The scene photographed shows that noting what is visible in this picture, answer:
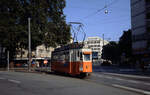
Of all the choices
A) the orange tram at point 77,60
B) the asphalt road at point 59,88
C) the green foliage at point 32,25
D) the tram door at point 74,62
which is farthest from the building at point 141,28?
the asphalt road at point 59,88

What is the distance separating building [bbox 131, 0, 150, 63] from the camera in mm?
53406

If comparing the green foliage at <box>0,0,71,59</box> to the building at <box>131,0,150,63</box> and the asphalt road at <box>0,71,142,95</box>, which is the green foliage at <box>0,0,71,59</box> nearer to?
the building at <box>131,0,150,63</box>

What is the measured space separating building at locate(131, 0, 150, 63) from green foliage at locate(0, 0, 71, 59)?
20427mm

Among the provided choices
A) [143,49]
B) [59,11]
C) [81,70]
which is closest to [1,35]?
[59,11]

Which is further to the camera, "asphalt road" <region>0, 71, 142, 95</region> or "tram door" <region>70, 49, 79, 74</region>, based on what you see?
"tram door" <region>70, 49, 79, 74</region>

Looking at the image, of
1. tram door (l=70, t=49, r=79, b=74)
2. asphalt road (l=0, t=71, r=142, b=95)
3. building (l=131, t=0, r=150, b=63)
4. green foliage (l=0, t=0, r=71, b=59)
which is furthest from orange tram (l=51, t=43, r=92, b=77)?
building (l=131, t=0, r=150, b=63)

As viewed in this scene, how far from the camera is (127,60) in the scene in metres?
78.1

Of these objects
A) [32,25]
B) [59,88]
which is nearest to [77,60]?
[59,88]

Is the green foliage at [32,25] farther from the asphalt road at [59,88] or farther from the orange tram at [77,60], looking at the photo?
the asphalt road at [59,88]

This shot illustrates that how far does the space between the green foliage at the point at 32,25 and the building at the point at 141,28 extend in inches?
804

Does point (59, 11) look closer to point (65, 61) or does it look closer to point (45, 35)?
point (45, 35)

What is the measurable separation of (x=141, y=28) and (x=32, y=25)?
89.4 ft

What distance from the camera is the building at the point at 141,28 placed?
5341 centimetres

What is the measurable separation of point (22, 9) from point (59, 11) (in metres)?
7.30
